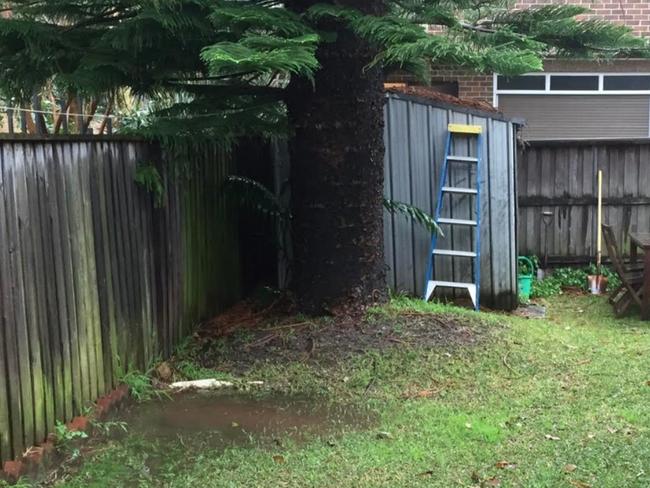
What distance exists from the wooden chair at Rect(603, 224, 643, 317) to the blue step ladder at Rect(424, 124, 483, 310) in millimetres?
1531

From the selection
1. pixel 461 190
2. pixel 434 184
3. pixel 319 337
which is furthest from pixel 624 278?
pixel 319 337

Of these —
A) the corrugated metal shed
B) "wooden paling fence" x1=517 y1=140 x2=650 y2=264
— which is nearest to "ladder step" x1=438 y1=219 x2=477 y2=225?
the corrugated metal shed

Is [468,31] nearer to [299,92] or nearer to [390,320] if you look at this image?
[299,92]

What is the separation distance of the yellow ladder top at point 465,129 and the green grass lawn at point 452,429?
258 cm

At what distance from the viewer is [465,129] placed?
27.1 ft

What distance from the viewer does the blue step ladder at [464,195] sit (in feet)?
27.1

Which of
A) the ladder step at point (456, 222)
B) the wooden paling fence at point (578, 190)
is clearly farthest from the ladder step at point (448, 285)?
the wooden paling fence at point (578, 190)

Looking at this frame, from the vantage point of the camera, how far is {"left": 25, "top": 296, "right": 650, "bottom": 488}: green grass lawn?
3893 mm

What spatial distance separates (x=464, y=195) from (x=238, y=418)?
449 cm

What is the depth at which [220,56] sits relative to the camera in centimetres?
430

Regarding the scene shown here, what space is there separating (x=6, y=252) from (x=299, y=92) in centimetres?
335

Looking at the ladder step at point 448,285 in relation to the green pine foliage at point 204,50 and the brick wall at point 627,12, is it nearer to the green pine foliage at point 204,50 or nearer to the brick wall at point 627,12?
the green pine foliage at point 204,50

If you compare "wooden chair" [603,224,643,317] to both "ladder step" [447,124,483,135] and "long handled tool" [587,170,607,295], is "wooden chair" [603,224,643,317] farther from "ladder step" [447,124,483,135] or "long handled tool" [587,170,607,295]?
"ladder step" [447,124,483,135]

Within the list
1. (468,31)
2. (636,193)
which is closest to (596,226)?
(636,193)
